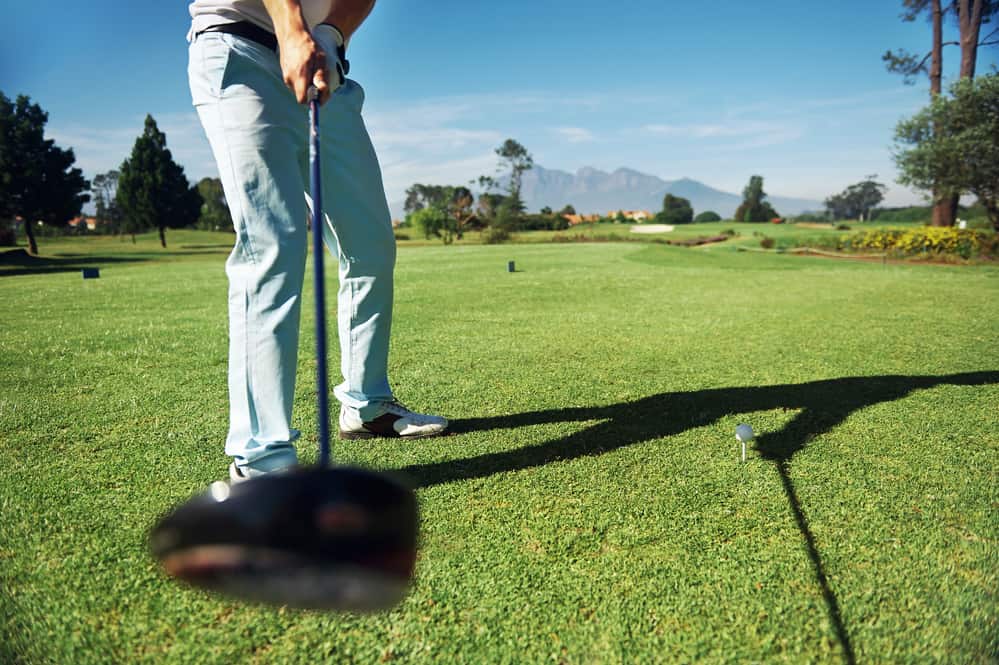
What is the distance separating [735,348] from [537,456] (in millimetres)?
3155

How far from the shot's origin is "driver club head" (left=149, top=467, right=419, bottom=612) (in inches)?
45.8

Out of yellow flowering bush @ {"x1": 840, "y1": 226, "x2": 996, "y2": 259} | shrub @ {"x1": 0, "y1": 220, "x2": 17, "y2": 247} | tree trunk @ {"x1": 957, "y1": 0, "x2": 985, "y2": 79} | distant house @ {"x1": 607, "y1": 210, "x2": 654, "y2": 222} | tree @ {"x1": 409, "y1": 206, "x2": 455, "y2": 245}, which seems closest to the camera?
yellow flowering bush @ {"x1": 840, "y1": 226, "x2": 996, "y2": 259}

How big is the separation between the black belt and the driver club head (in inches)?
68.1

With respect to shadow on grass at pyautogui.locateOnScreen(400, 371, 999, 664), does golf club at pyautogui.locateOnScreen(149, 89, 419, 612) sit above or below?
above

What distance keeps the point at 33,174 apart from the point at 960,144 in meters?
44.2

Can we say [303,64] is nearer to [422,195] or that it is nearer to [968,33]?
[968,33]

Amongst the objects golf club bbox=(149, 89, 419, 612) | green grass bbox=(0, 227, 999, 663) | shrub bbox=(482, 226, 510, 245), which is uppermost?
shrub bbox=(482, 226, 510, 245)

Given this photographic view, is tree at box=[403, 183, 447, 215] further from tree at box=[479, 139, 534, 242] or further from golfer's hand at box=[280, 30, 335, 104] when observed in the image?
golfer's hand at box=[280, 30, 335, 104]

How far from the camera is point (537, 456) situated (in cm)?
272

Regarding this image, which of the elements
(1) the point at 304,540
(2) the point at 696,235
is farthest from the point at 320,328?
(2) the point at 696,235

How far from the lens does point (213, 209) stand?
10050 cm

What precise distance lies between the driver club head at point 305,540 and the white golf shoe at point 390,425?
172 cm

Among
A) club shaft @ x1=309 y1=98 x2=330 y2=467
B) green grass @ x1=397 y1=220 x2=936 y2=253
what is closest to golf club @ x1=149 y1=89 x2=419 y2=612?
club shaft @ x1=309 y1=98 x2=330 y2=467

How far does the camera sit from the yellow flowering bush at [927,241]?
18375mm
